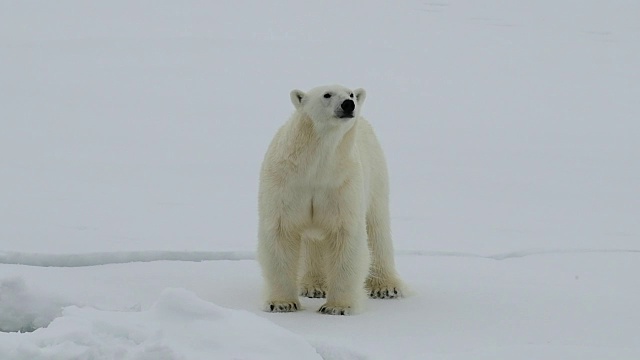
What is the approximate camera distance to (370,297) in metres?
4.95

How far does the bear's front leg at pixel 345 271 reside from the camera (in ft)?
14.5

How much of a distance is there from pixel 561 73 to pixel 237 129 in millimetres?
5029

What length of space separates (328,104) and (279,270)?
0.68m

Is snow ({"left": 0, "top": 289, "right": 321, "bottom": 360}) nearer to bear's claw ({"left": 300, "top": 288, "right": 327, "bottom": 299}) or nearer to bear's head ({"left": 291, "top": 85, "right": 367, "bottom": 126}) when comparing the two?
bear's head ({"left": 291, "top": 85, "right": 367, "bottom": 126})

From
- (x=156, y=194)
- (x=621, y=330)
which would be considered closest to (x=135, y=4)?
(x=156, y=194)

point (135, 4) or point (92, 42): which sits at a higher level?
point (135, 4)

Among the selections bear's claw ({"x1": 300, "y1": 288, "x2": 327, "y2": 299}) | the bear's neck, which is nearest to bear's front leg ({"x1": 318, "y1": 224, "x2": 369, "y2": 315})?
the bear's neck

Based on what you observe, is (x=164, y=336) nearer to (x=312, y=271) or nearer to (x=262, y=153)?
(x=312, y=271)

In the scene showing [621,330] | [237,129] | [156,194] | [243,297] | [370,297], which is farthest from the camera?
[237,129]

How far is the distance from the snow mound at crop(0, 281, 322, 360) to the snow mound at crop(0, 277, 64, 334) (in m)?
0.76

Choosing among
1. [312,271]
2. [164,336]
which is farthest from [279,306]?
[164,336]

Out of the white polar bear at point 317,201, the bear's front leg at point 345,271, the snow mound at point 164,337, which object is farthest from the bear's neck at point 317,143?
the snow mound at point 164,337

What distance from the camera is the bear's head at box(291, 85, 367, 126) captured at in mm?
4281

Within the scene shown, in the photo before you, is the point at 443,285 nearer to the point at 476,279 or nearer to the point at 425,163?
the point at 476,279
